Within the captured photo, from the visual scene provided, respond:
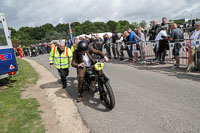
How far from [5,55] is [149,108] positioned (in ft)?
21.6

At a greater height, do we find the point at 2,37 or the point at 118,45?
the point at 2,37

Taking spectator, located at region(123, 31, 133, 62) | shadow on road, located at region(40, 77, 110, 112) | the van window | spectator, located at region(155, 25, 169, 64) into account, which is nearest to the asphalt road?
shadow on road, located at region(40, 77, 110, 112)

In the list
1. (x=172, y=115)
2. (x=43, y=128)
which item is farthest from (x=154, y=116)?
(x=43, y=128)

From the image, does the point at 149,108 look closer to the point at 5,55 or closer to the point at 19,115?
the point at 19,115

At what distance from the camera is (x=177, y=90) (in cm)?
485

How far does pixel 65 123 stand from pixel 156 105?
2251 mm

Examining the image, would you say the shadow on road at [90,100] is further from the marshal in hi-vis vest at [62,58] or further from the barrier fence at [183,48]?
the barrier fence at [183,48]

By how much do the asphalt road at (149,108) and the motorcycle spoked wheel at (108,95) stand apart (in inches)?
6.5

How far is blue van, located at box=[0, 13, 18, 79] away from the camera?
7.09m

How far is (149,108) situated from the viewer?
3877 mm

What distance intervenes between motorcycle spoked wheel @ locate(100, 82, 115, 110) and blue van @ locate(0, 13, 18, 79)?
17.1 feet

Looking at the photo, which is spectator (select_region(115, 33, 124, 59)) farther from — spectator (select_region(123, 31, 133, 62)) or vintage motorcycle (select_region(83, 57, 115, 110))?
vintage motorcycle (select_region(83, 57, 115, 110))

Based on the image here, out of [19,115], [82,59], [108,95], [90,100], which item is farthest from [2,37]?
[108,95]

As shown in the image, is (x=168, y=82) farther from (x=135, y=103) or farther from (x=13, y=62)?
(x=13, y=62)
